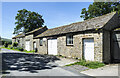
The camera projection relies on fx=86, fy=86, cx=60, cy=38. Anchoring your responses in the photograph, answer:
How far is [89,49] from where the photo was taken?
9234 mm

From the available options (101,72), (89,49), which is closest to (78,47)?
(89,49)

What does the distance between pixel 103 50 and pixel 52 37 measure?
333 inches

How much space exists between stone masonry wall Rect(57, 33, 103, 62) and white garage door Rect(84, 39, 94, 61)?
0.39 m

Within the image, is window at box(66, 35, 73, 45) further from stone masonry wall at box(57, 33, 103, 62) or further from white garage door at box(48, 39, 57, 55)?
white garage door at box(48, 39, 57, 55)

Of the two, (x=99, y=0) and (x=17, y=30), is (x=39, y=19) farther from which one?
(x=99, y=0)

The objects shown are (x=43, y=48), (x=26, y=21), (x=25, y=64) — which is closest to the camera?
(x=25, y=64)

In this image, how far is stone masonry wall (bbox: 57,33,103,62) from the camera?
8.37m

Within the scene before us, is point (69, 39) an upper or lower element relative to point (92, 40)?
upper

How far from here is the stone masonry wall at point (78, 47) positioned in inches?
329

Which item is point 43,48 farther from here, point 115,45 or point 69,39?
point 115,45

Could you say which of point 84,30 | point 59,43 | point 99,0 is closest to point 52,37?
point 59,43

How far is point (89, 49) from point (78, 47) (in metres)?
1.40

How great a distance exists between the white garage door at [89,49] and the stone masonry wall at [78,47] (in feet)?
1.29

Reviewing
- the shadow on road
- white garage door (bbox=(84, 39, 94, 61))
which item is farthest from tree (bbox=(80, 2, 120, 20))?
the shadow on road
